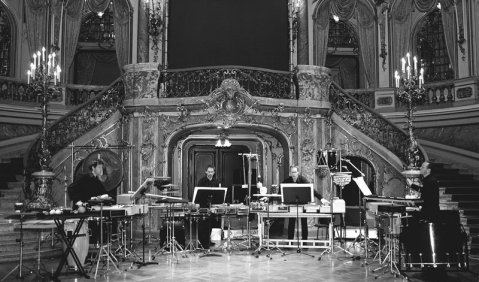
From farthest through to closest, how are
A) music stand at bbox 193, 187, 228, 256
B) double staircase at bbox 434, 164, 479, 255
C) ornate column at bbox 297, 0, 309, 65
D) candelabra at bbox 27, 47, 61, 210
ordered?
ornate column at bbox 297, 0, 309, 65, double staircase at bbox 434, 164, 479, 255, candelabra at bbox 27, 47, 61, 210, music stand at bbox 193, 187, 228, 256

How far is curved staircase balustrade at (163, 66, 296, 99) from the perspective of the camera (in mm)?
13141

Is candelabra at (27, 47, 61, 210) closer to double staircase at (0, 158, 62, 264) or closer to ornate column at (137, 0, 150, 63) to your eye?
double staircase at (0, 158, 62, 264)

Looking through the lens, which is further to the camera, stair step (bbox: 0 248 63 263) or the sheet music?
stair step (bbox: 0 248 63 263)

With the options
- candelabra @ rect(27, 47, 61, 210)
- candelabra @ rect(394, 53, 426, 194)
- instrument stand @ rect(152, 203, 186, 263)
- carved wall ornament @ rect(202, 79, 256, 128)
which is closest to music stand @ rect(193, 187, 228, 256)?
instrument stand @ rect(152, 203, 186, 263)

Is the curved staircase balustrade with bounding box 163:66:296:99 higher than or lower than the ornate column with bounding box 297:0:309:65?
lower

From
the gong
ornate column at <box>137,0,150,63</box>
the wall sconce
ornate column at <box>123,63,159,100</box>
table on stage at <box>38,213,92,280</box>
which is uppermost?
ornate column at <box>137,0,150,63</box>

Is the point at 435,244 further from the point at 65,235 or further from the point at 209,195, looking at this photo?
the point at 65,235

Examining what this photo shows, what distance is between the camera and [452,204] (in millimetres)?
11430

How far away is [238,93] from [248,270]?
561 cm

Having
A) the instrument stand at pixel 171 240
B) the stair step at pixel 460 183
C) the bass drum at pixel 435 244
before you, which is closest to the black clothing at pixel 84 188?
the instrument stand at pixel 171 240

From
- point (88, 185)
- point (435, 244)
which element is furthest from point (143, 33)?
point (435, 244)

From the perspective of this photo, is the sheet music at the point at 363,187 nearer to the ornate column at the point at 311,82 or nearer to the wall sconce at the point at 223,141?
the ornate column at the point at 311,82

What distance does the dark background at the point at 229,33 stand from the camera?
1606 centimetres

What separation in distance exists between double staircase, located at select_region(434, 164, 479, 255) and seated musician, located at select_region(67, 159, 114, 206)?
6952 mm
